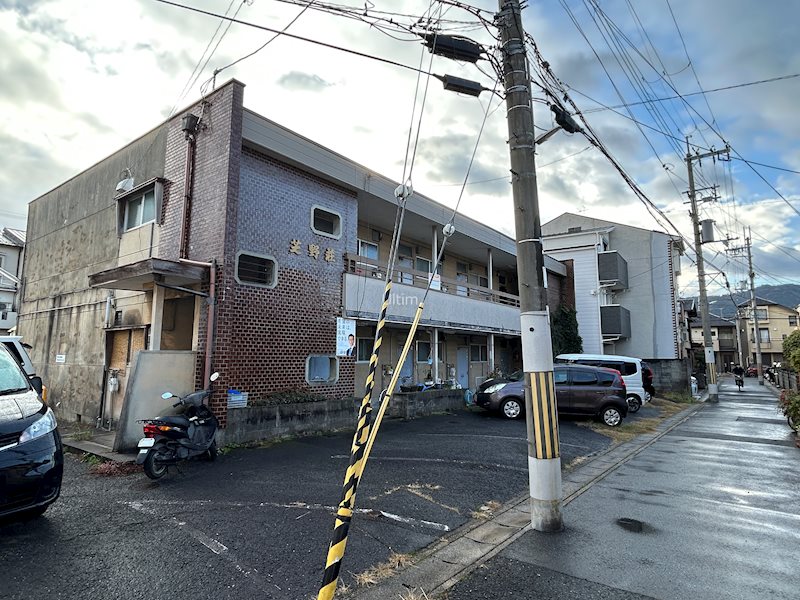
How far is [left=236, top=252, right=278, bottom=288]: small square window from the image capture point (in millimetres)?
9312

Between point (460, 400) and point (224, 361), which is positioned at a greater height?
point (224, 361)

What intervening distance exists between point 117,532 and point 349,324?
24.1 feet

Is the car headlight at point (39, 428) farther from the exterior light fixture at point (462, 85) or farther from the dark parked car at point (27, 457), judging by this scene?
the exterior light fixture at point (462, 85)

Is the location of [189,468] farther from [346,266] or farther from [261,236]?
[346,266]

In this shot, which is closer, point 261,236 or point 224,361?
point 224,361

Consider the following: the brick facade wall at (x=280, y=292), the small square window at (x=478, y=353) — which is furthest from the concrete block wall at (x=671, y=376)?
the brick facade wall at (x=280, y=292)

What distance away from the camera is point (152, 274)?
8492 mm

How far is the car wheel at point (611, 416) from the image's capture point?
12.5 metres

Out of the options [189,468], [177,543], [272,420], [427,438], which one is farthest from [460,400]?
[177,543]

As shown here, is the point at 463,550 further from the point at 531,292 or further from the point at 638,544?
the point at 531,292

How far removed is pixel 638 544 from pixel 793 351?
9.35 meters

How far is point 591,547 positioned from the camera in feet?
14.4

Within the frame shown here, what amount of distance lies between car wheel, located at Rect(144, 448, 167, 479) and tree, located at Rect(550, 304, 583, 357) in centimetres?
1976

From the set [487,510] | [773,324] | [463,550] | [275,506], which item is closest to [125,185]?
[275,506]
